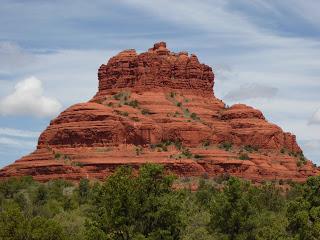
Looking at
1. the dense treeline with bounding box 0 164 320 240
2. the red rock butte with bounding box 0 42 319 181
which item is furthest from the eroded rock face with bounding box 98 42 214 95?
the dense treeline with bounding box 0 164 320 240

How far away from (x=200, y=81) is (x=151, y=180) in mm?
115331

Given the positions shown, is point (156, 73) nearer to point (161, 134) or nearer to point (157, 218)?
point (161, 134)

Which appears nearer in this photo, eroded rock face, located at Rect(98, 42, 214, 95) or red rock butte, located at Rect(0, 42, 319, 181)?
red rock butte, located at Rect(0, 42, 319, 181)

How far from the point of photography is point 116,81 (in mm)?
169125

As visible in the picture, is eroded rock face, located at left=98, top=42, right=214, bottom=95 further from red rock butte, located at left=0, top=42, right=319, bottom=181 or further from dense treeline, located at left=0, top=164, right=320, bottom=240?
dense treeline, located at left=0, top=164, right=320, bottom=240

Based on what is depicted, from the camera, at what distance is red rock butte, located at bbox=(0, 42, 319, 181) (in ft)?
471

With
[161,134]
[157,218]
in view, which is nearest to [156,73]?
[161,134]

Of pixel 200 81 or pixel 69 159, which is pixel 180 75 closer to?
pixel 200 81

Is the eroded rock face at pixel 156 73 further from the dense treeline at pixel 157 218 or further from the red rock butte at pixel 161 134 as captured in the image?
the dense treeline at pixel 157 218

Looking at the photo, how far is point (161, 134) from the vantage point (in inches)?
5920

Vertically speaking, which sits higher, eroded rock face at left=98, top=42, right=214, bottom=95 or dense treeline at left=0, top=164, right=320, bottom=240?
eroded rock face at left=98, top=42, right=214, bottom=95

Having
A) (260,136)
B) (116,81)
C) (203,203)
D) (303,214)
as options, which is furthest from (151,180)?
(116,81)

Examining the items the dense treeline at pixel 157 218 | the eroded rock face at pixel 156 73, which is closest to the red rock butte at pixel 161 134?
the eroded rock face at pixel 156 73

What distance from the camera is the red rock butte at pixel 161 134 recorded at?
144m
